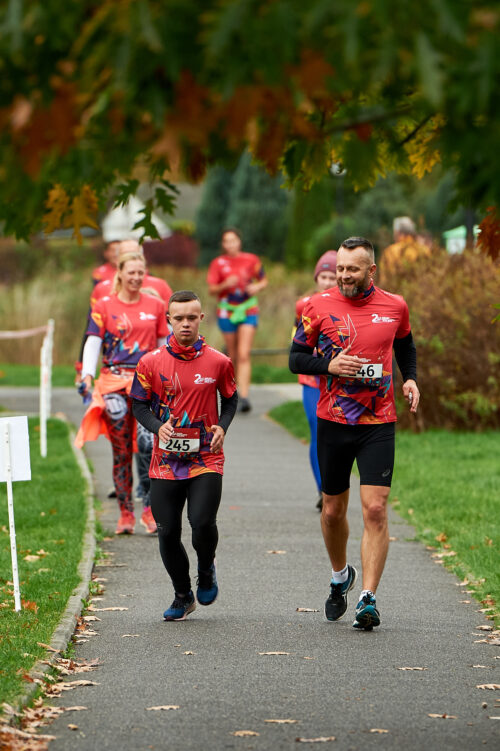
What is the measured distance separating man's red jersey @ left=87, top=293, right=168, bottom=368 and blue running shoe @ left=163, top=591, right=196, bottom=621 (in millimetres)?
2731

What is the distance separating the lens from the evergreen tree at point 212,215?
62.0m

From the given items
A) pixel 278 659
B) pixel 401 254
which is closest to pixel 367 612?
pixel 278 659

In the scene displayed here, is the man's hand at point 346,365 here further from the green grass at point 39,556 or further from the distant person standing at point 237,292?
the distant person standing at point 237,292

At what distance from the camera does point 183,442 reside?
7785 mm

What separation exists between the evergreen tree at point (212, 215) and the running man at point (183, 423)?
176 ft

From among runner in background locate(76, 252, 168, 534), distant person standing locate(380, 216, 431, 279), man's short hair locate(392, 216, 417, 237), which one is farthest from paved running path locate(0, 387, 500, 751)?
man's short hair locate(392, 216, 417, 237)

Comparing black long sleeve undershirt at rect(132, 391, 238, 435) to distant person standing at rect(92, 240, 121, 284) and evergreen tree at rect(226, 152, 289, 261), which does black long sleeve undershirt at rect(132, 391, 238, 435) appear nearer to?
distant person standing at rect(92, 240, 121, 284)

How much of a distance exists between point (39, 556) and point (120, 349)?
169cm

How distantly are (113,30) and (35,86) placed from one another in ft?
1.07

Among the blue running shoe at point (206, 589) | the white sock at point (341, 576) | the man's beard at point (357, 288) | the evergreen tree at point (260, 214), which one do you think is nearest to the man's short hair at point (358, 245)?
the man's beard at point (357, 288)

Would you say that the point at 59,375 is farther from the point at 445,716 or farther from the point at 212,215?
the point at 212,215

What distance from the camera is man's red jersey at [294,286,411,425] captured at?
7.62 m

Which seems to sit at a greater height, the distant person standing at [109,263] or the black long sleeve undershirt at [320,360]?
the distant person standing at [109,263]

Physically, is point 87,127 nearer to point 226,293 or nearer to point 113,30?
point 113,30
